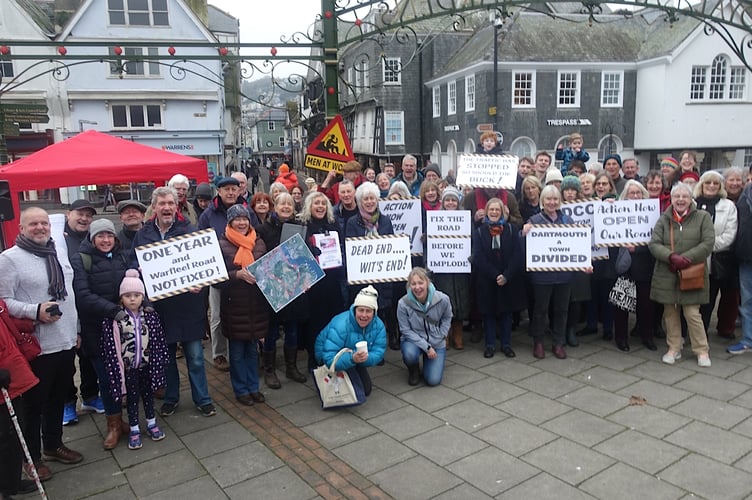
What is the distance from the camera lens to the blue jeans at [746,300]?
6414 millimetres

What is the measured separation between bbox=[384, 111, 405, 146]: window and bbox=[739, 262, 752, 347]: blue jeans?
29805mm

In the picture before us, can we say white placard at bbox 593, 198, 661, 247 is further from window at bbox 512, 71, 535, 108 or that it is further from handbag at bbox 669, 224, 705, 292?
window at bbox 512, 71, 535, 108

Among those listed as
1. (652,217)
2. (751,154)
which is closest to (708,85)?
(751,154)

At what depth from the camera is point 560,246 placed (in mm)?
6461

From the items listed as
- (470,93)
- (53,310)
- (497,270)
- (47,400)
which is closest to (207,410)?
(47,400)

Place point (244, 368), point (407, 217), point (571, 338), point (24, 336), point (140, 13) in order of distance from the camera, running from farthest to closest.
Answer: point (140, 13) → point (407, 217) → point (571, 338) → point (244, 368) → point (24, 336)

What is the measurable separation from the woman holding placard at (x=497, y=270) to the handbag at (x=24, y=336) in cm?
452

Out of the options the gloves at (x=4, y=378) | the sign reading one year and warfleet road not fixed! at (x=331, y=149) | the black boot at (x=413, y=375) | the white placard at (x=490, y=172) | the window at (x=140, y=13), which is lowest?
the black boot at (x=413, y=375)

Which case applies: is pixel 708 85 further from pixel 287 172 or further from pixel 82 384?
pixel 82 384

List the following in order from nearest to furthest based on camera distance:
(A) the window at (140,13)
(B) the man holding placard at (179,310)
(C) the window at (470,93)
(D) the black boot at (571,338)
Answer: (B) the man holding placard at (179,310)
(D) the black boot at (571,338)
(C) the window at (470,93)
(A) the window at (140,13)

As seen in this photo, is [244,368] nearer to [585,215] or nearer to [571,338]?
[571,338]

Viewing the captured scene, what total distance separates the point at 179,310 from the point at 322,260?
1591 millimetres

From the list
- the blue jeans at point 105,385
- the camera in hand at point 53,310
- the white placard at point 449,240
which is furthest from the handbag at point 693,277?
the camera in hand at point 53,310

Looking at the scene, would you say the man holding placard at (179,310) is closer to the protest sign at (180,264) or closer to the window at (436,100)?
the protest sign at (180,264)
